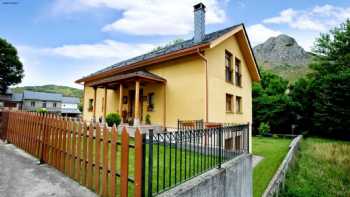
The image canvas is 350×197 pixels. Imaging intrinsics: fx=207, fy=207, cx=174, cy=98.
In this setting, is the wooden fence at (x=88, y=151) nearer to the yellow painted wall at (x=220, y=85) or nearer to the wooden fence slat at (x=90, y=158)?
the wooden fence slat at (x=90, y=158)

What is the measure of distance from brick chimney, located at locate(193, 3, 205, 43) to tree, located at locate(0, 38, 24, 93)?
113ft

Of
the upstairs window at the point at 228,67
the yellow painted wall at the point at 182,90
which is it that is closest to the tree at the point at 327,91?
the upstairs window at the point at 228,67

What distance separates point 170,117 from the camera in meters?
11.0

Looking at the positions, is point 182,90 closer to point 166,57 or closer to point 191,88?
point 191,88

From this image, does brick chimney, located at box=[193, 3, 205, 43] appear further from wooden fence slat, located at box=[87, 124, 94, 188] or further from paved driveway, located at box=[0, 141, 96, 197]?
paved driveway, located at box=[0, 141, 96, 197]

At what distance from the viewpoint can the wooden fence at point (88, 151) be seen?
109 inches

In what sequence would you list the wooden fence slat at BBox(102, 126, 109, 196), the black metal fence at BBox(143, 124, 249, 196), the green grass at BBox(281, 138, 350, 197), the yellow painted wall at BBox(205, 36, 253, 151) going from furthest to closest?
the yellow painted wall at BBox(205, 36, 253, 151)
the green grass at BBox(281, 138, 350, 197)
the wooden fence slat at BBox(102, 126, 109, 196)
the black metal fence at BBox(143, 124, 249, 196)

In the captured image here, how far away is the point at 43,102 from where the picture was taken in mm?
46562

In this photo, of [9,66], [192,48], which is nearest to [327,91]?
[192,48]

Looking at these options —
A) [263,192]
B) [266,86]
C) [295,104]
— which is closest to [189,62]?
[263,192]

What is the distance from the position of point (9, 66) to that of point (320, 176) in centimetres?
4177

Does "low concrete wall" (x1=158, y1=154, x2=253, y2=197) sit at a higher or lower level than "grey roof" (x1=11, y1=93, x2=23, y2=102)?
lower

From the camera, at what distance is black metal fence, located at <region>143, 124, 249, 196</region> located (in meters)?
2.87

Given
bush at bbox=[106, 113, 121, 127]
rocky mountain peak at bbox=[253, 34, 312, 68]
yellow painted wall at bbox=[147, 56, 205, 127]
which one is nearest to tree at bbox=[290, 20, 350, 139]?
yellow painted wall at bbox=[147, 56, 205, 127]
